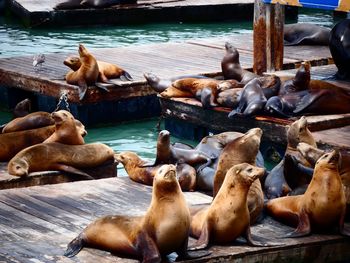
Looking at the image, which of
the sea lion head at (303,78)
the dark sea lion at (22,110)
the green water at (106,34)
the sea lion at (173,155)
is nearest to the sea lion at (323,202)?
the sea lion at (173,155)

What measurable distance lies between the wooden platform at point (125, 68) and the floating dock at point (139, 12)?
5328 mm

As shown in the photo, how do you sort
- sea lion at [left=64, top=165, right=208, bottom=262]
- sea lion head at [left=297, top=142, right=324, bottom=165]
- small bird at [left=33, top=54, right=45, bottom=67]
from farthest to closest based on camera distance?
small bird at [left=33, top=54, right=45, bottom=67]
sea lion head at [left=297, top=142, right=324, bottom=165]
sea lion at [left=64, top=165, right=208, bottom=262]

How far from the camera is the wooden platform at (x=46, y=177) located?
7.92 metres

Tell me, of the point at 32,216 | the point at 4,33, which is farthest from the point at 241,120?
the point at 4,33


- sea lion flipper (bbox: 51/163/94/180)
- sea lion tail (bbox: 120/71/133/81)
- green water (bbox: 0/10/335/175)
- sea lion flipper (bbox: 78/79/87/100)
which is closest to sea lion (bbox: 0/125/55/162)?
sea lion flipper (bbox: 51/163/94/180)

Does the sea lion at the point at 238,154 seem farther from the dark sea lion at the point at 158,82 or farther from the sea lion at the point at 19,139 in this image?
the dark sea lion at the point at 158,82

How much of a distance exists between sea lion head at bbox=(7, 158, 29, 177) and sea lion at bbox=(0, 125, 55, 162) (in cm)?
42

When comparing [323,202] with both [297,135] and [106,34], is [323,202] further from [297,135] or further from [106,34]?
[106,34]

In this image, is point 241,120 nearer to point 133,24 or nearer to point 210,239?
point 210,239

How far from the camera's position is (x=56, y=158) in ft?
26.9

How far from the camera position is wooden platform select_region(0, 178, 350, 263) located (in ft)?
19.7

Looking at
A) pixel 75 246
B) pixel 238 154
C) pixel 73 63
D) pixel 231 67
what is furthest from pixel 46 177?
pixel 231 67

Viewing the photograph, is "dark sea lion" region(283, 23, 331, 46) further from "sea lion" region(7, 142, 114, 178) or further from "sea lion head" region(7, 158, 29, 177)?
"sea lion head" region(7, 158, 29, 177)

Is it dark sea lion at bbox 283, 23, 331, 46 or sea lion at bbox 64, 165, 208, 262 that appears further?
dark sea lion at bbox 283, 23, 331, 46
